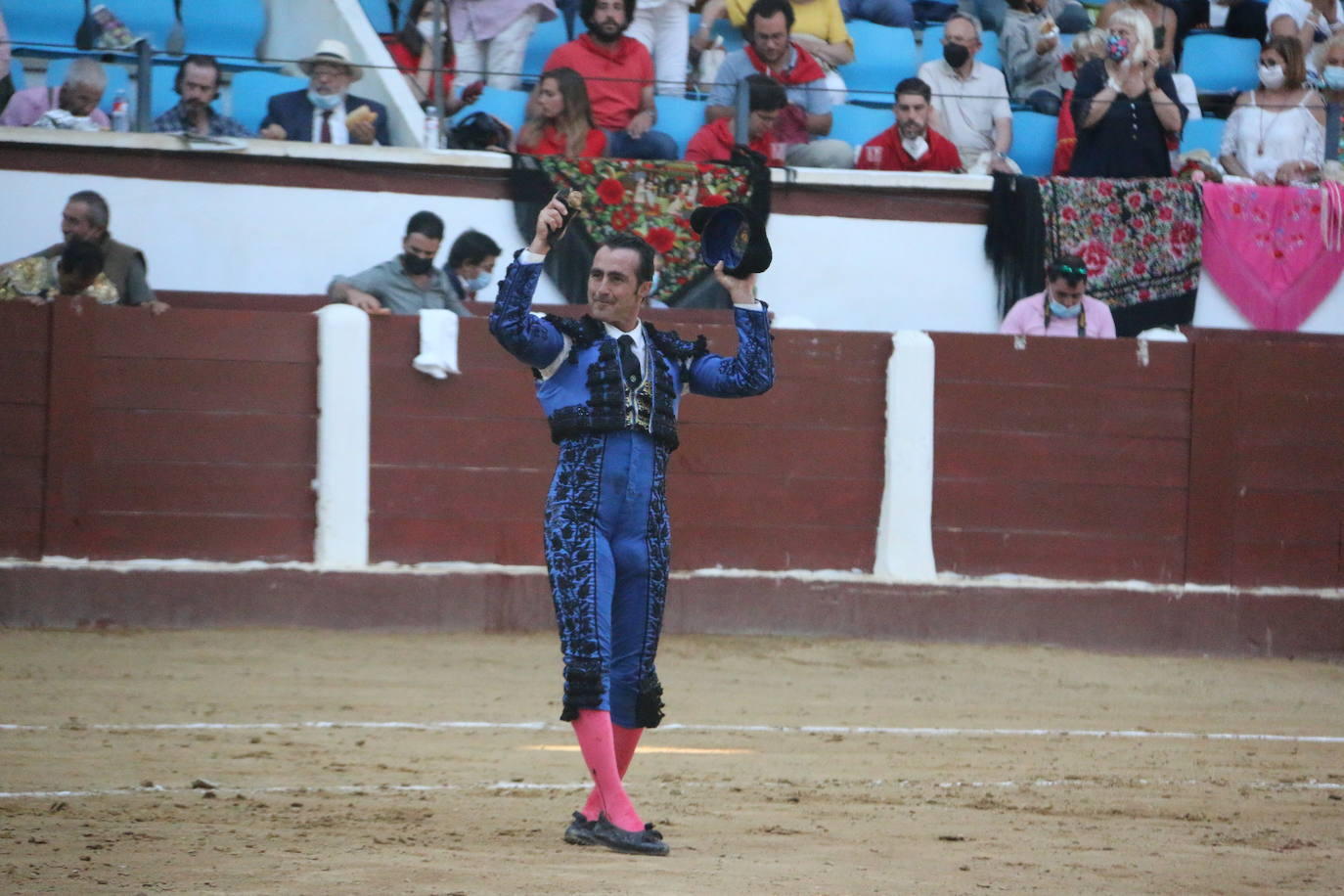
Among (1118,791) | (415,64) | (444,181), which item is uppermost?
(415,64)

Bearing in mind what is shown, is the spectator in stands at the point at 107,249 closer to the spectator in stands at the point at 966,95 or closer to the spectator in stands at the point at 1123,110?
the spectator in stands at the point at 966,95

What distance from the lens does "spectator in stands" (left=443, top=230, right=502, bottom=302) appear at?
8.22 m

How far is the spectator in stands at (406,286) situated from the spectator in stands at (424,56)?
105cm

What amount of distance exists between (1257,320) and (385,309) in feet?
14.6

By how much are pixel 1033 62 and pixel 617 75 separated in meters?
2.38

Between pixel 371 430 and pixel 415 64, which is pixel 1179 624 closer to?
pixel 371 430

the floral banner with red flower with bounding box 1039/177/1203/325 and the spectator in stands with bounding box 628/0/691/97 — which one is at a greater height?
the spectator in stands with bounding box 628/0/691/97

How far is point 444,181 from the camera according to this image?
8.61 m

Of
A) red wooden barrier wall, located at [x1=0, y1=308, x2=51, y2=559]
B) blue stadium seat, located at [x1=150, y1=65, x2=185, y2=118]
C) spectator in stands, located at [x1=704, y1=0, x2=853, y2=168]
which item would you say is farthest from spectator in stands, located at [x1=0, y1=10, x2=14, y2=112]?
spectator in stands, located at [x1=704, y1=0, x2=853, y2=168]

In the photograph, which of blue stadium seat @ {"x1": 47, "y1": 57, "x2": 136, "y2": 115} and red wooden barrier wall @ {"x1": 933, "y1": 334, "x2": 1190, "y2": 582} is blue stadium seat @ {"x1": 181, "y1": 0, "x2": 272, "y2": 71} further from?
red wooden barrier wall @ {"x1": 933, "y1": 334, "x2": 1190, "y2": 582}

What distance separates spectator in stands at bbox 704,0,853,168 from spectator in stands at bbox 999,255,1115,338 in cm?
119

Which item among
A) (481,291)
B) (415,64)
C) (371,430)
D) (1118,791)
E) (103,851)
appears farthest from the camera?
(415,64)

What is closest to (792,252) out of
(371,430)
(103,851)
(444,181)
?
(444,181)

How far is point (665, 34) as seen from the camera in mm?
9320
